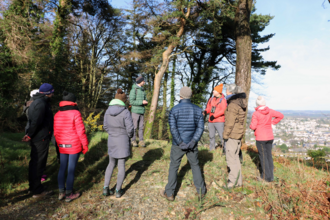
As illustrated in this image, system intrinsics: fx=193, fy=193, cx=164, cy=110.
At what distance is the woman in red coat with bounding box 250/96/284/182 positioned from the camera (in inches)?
160

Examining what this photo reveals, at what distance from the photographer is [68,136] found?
3.43 meters

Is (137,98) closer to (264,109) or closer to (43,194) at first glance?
(43,194)

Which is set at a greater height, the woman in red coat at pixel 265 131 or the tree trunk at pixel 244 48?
the tree trunk at pixel 244 48

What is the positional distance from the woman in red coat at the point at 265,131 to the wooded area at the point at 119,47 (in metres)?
3.27

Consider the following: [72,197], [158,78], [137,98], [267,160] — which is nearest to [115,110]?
[72,197]

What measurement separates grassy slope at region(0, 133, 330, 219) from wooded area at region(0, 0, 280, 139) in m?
4.20

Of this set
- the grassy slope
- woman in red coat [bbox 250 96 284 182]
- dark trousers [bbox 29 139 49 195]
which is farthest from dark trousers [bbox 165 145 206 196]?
dark trousers [bbox 29 139 49 195]

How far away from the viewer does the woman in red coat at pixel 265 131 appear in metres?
4.07

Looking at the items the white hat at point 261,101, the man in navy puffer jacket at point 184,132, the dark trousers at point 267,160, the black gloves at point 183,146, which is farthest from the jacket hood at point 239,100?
the black gloves at point 183,146

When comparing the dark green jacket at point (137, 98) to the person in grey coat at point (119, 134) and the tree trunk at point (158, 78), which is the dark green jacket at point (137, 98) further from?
the tree trunk at point (158, 78)

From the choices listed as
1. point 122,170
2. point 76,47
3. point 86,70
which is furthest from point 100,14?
point 122,170

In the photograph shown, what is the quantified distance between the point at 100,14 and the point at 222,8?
12969mm

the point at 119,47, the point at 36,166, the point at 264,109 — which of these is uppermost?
the point at 119,47

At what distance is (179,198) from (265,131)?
88.9 inches
